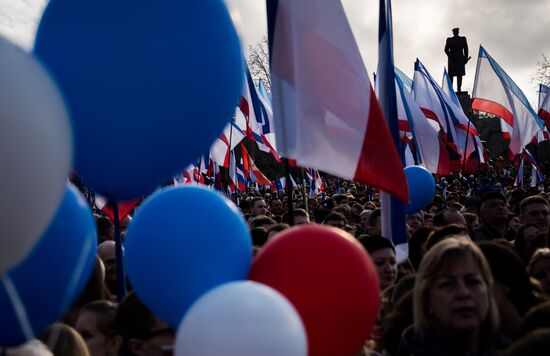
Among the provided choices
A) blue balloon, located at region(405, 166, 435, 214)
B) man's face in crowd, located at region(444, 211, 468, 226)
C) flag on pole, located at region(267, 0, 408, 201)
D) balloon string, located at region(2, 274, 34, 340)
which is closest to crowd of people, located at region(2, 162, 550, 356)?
balloon string, located at region(2, 274, 34, 340)

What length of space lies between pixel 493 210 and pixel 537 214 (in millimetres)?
386

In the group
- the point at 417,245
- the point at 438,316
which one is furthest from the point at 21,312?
the point at 417,245

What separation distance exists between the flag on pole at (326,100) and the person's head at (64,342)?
4.47 ft

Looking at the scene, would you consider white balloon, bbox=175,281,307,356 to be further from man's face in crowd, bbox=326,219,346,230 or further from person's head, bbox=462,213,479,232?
person's head, bbox=462,213,479,232

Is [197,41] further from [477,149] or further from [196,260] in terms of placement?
[477,149]

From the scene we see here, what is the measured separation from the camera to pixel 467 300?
2910mm

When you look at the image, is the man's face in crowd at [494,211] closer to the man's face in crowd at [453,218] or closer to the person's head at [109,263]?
the man's face in crowd at [453,218]

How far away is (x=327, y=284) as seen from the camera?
2301 millimetres

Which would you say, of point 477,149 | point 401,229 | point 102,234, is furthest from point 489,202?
point 477,149

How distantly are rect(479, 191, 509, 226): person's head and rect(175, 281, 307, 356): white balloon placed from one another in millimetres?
4906

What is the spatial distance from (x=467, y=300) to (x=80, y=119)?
1669 mm

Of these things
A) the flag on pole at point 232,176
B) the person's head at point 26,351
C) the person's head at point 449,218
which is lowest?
the flag on pole at point 232,176

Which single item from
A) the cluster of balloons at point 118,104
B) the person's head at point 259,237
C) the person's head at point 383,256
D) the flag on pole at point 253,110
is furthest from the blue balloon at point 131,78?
the flag on pole at point 253,110

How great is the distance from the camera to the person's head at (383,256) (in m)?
4.33
